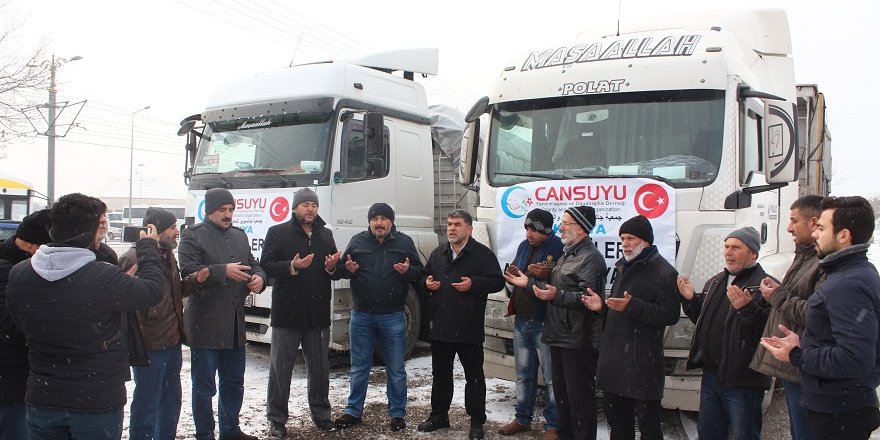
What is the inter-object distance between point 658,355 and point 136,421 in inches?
130

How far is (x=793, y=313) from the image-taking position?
→ 11.0 ft

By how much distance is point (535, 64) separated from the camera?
5.96m

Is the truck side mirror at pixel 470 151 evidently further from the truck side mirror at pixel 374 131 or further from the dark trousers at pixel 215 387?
the dark trousers at pixel 215 387

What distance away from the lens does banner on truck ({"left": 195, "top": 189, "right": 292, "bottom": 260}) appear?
7.06 meters

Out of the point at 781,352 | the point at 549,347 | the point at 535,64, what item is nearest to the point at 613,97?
the point at 535,64

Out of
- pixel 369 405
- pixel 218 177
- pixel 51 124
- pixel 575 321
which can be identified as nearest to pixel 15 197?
pixel 51 124

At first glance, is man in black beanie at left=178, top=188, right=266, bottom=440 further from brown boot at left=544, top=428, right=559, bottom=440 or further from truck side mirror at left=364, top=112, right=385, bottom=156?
truck side mirror at left=364, top=112, right=385, bottom=156

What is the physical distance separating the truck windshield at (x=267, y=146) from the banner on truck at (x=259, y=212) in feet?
0.92

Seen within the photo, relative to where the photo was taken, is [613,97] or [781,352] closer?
[781,352]

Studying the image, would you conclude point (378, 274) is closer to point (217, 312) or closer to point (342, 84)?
point (217, 312)

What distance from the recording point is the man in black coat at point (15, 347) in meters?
3.50

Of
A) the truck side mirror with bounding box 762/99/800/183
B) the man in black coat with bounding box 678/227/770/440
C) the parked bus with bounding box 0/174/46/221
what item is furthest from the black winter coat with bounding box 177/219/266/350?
the parked bus with bounding box 0/174/46/221

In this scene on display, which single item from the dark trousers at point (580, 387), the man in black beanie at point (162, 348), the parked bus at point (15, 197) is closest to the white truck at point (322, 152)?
the man in black beanie at point (162, 348)

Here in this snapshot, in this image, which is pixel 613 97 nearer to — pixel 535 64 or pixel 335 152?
pixel 535 64
